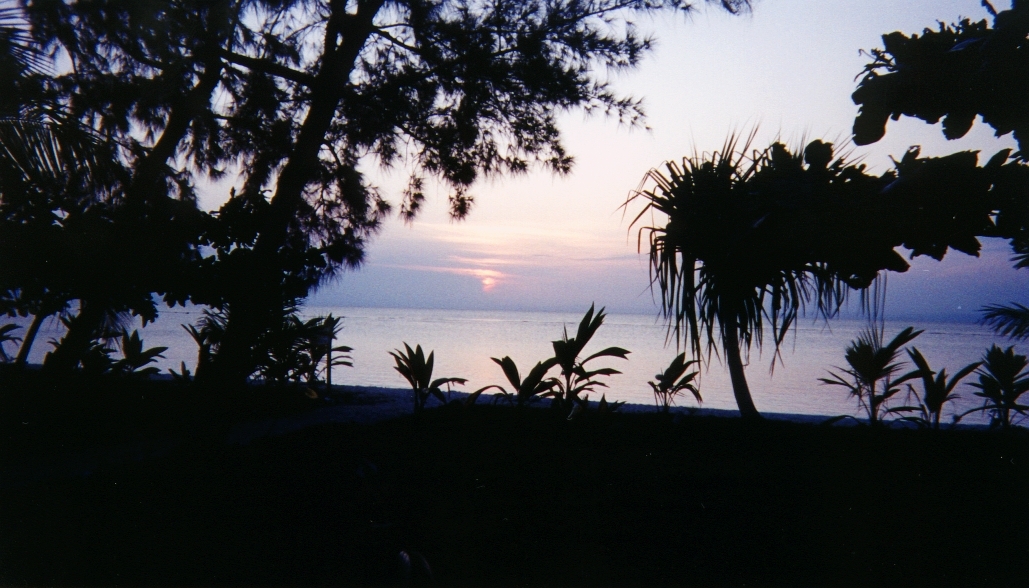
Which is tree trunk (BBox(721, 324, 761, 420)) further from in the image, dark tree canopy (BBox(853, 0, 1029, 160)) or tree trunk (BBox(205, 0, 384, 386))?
tree trunk (BBox(205, 0, 384, 386))

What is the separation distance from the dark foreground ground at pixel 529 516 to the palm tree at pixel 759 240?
846 millimetres

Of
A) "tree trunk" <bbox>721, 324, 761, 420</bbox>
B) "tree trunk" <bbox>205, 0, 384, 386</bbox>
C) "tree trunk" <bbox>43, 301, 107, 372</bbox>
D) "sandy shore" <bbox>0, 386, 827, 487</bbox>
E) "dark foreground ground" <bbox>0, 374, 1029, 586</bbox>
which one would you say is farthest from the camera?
"tree trunk" <bbox>205, 0, 384, 386</bbox>

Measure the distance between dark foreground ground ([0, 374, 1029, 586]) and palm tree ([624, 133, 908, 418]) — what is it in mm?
846

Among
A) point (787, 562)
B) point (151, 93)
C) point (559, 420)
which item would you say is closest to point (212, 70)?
point (151, 93)

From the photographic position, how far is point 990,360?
17.3 feet

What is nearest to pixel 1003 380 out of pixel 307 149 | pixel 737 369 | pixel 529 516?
pixel 737 369

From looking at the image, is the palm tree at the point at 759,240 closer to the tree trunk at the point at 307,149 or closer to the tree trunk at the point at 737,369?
the tree trunk at the point at 737,369

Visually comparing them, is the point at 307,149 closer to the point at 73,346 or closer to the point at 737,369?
the point at 73,346

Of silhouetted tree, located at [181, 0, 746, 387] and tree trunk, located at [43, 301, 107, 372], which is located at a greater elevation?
silhouetted tree, located at [181, 0, 746, 387]

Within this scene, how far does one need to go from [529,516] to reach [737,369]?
2529 mm

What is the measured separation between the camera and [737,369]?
14.8 feet

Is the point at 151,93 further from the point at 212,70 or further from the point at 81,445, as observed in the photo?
the point at 81,445

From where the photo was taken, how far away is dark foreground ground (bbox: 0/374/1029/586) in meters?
2.07

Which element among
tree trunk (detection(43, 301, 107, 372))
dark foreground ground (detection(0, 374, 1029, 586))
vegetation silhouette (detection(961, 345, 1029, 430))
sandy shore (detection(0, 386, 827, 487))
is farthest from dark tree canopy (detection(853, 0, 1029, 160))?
tree trunk (detection(43, 301, 107, 372))
